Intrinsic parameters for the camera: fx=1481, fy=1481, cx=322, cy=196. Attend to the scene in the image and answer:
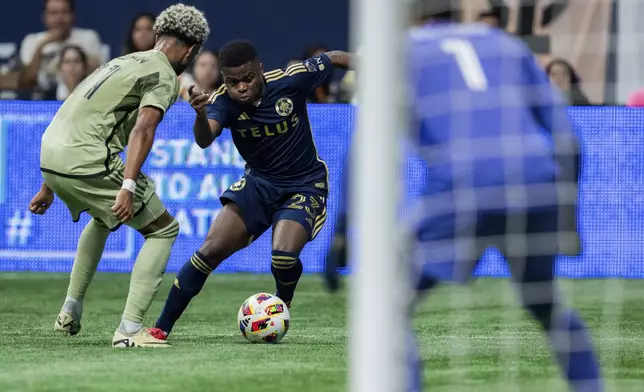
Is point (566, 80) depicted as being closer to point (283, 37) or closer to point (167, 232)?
point (283, 37)

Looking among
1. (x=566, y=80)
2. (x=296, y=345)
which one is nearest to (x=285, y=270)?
(x=296, y=345)

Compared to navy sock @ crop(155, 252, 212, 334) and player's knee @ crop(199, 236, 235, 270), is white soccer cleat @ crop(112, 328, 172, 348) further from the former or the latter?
player's knee @ crop(199, 236, 235, 270)

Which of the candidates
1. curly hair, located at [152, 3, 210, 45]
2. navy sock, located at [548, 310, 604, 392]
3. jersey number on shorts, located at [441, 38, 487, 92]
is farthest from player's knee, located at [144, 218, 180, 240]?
navy sock, located at [548, 310, 604, 392]

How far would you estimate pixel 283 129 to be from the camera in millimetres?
9180

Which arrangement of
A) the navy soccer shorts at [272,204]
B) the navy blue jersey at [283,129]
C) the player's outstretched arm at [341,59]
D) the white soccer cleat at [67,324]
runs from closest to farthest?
the white soccer cleat at [67,324]
the navy soccer shorts at [272,204]
the navy blue jersey at [283,129]
the player's outstretched arm at [341,59]

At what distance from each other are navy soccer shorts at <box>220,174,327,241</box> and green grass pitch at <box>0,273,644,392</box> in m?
0.69

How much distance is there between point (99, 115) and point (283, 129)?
1.36m

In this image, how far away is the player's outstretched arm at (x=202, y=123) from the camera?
8.08 metres

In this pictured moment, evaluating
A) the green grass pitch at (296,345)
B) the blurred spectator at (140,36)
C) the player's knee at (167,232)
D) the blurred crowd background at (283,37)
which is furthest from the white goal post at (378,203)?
the blurred spectator at (140,36)

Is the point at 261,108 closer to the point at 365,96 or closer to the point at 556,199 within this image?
the point at 556,199

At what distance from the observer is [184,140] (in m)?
12.8

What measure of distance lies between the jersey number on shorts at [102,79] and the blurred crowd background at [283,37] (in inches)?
200

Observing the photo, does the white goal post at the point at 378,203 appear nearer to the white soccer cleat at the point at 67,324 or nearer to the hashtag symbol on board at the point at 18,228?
the white soccer cleat at the point at 67,324

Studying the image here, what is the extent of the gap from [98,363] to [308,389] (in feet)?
4.39
